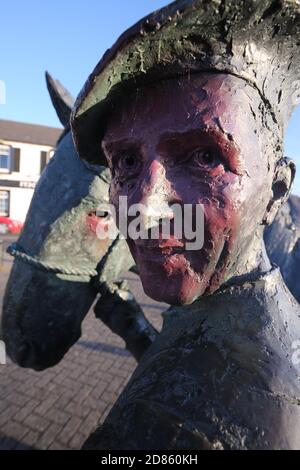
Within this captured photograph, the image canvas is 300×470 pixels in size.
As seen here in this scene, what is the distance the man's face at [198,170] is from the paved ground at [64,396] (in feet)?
10.3

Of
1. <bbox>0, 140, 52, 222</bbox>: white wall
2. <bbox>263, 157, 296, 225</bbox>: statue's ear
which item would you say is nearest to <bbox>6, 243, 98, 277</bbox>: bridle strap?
<bbox>263, 157, 296, 225</bbox>: statue's ear

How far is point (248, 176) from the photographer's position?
1185 millimetres

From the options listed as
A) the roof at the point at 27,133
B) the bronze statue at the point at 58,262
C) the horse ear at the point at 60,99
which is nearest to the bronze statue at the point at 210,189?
the bronze statue at the point at 58,262

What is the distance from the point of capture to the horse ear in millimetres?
2609

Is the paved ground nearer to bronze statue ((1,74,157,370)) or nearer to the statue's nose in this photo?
bronze statue ((1,74,157,370))

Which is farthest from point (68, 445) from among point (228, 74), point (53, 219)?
point (228, 74)

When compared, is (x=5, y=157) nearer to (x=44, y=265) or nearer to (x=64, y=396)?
(x=64, y=396)

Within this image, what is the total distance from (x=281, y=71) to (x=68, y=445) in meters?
3.67

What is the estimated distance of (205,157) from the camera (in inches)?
46.1

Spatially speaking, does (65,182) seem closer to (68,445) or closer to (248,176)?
(248,176)

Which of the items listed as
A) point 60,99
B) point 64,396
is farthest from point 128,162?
point 64,396

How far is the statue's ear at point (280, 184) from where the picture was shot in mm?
1359

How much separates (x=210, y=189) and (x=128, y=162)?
1.12 ft

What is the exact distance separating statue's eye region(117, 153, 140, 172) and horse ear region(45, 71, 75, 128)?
1.41m
